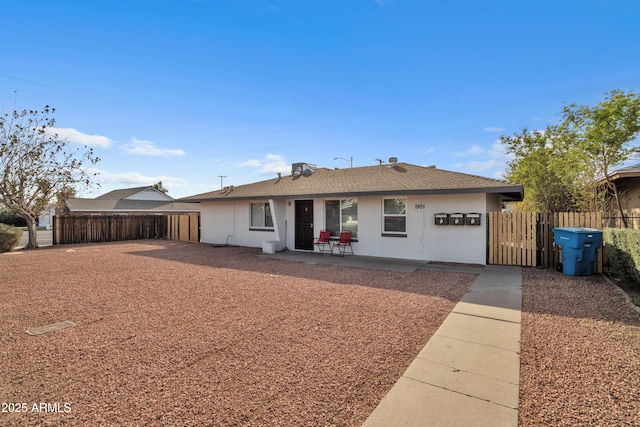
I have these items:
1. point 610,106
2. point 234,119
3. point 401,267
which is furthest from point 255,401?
point 610,106

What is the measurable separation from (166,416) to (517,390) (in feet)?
10.2

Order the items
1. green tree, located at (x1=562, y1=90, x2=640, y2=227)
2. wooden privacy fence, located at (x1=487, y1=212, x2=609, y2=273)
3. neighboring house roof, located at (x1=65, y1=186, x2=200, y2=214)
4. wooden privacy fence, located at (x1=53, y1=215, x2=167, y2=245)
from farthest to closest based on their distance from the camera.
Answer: neighboring house roof, located at (x1=65, y1=186, x2=200, y2=214)
wooden privacy fence, located at (x1=53, y1=215, x2=167, y2=245)
green tree, located at (x1=562, y1=90, x2=640, y2=227)
wooden privacy fence, located at (x1=487, y1=212, x2=609, y2=273)

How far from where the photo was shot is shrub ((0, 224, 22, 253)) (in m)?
13.7

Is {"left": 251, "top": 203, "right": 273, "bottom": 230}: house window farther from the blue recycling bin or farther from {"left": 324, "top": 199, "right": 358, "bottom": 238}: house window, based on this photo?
the blue recycling bin

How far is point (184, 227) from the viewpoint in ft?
63.8

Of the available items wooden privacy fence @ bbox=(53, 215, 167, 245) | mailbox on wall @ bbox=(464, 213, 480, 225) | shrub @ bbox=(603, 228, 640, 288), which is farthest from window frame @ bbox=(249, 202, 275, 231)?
shrub @ bbox=(603, 228, 640, 288)

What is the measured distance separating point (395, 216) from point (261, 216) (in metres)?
6.86

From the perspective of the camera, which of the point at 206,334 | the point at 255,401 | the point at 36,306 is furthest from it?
the point at 36,306

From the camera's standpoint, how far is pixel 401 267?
31.7 feet

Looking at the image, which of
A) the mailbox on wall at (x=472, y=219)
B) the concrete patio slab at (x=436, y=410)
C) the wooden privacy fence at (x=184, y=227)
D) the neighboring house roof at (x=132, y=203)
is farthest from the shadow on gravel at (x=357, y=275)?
A: the neighboring house roof at (x=132, y=203)

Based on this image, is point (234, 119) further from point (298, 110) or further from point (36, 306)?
point (36, 306)

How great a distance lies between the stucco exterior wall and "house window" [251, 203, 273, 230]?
387 mm

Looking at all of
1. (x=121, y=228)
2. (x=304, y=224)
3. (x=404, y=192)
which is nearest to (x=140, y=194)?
(x=121, y=228)

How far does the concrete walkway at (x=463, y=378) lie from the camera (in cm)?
254
